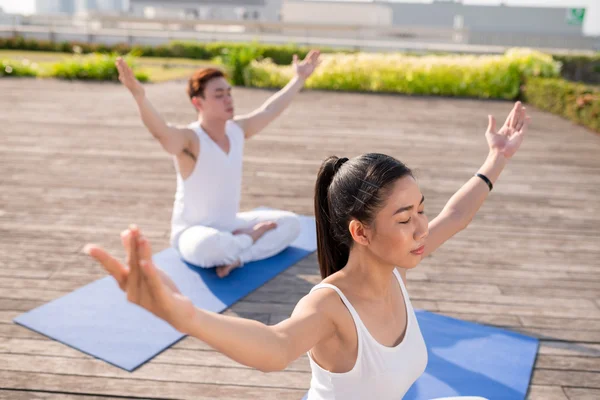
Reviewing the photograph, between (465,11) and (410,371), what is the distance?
168ft

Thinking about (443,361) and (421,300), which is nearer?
(443,361)

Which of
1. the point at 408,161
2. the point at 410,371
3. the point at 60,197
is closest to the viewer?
the point at 410,371

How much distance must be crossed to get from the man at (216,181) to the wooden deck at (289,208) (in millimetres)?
331

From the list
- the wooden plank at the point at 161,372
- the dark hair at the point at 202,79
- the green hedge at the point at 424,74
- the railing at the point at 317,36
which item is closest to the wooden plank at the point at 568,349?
the wooden plank at the point at 161,372

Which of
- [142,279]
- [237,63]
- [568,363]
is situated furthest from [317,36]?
[142,279]

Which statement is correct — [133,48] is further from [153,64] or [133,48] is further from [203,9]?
[203,9]

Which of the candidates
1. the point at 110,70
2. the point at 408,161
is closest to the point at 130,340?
the point at 408,161

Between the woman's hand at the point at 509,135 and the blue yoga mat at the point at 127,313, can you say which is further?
the blue yoga mat at the point at 127,313

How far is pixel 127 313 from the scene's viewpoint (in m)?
3.17

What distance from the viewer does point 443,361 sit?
2791 millimetres

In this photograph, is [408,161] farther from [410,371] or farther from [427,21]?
[427,21]

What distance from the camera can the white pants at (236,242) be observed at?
3639 millimetres

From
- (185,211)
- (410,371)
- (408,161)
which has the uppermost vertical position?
(410,371)

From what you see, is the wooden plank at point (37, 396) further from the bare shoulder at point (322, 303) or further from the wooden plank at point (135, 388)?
the bare shoulder at point (322, 303)
